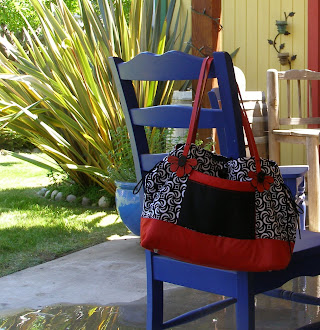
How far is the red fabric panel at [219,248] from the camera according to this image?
4.93ft

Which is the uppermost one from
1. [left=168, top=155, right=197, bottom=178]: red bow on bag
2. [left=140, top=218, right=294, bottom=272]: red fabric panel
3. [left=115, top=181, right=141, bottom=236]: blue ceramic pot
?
[left=168, top=155, right=197, bottom=178]: red bow on bag

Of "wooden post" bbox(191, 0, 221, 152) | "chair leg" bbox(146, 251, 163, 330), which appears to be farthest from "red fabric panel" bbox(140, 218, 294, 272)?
"wooden post" bbox(191, 0, 221, 152)

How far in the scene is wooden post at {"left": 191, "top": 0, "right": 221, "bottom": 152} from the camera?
384 cm

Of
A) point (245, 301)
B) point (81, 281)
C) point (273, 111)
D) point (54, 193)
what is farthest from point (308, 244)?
point (54, 193)

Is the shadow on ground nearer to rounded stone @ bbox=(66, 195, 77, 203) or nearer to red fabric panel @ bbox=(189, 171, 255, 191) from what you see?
red fabric panel @ bbox=(189, 171, 255, 191)

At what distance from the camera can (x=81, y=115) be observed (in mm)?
4484

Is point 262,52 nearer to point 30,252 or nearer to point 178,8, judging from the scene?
point 178,8

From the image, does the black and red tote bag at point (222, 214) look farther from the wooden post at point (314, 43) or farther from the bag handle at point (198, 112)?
the wooden post at point (314, 43)

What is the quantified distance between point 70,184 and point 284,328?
3267 mm

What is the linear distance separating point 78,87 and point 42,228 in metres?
1.00

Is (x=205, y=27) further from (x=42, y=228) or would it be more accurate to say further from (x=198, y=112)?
(x=198, y=112)

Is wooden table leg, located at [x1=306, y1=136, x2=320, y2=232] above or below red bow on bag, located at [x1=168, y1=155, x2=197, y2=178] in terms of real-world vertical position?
below

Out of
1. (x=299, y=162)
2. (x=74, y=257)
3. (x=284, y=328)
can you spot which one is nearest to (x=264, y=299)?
→ (x=284, y=328)

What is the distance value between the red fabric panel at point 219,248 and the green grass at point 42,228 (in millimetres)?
1822
